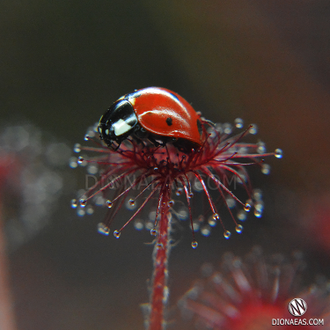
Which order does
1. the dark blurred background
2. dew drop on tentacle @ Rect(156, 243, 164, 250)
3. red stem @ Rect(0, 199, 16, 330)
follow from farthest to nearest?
1. the dark blurred background
2. red stem @ Rect(0, 199, 16, 330)
3. dew drop on tentacle @ Rect(156, 243, 164, 250)

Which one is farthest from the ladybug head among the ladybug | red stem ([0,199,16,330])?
red stem ([0,199,16,330])

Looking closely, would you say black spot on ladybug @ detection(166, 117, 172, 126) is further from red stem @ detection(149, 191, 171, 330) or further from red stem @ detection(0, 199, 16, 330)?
red stem @ detection(0, 199, 16, 330)

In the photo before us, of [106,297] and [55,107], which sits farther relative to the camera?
[55,107]

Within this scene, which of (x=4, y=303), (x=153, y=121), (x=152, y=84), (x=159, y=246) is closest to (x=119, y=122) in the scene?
(x=153, y=121)

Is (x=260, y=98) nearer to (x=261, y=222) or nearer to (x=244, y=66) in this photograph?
(x=244, y=66)

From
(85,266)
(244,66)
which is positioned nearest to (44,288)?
(85,266)

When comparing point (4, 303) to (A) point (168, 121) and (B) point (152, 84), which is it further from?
(B) point (152, 84)

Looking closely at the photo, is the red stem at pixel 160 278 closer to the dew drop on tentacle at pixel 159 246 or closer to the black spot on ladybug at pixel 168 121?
the dew drop on tentacle at pixel 159 246

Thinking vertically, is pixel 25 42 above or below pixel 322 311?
above
